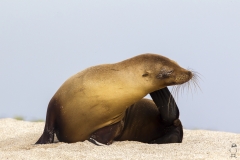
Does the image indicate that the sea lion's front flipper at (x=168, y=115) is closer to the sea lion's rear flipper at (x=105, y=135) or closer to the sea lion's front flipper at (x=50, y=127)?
the sea lion's rear flipper at (x=105, y=135)

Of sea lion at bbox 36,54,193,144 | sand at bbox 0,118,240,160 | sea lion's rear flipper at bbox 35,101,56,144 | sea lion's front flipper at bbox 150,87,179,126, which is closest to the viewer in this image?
sand at bbox 0,118,240,160

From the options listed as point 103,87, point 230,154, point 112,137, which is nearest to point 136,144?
point 112,137

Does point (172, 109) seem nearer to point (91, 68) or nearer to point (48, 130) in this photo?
point (91, 68)

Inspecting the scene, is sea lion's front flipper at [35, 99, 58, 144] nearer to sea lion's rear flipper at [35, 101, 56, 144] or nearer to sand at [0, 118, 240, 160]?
sea lion's rear flipper at [35, 101, 56, 144]

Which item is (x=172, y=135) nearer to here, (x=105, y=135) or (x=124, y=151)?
(x=105, y=135)

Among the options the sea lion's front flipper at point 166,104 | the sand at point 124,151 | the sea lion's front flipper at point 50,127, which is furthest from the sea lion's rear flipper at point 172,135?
the sea lion's front flipper at point 50,127

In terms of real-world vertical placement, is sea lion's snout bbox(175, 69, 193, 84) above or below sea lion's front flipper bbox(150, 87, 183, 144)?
above

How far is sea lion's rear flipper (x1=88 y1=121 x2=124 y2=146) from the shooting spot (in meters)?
6.41

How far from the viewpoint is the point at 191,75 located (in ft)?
21.3

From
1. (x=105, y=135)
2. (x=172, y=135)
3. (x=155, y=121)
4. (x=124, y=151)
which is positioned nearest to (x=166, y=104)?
(x=155, y=121)

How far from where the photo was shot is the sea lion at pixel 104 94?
20.7 feet

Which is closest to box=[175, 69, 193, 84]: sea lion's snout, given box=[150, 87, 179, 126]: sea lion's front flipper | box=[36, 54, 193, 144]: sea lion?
box=[36, 54, 193, 144]: sea lion

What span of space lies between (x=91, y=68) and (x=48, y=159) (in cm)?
184

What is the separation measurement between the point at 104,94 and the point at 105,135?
578mm
